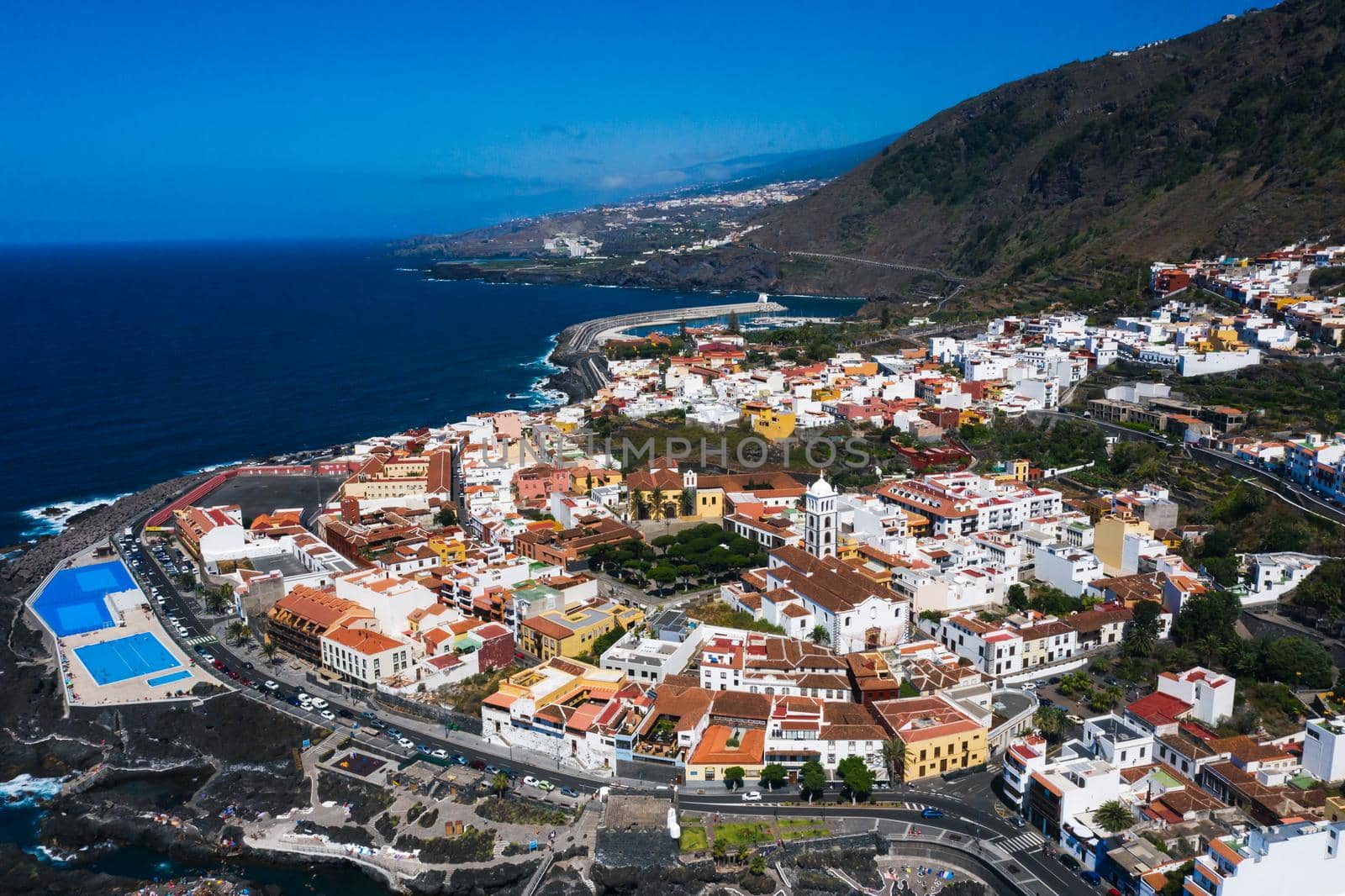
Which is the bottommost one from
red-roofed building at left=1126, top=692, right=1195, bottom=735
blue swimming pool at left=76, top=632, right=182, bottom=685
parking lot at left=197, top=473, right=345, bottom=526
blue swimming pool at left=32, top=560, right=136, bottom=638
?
blue swimming pool at left=76, top=632, right=182, bottom=685

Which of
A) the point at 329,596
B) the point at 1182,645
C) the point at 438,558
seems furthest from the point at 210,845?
the point at 1182,645

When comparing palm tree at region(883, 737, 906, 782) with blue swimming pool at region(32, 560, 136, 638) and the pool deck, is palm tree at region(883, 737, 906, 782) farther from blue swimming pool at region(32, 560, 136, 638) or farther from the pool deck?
blue swimming pool at region(32, 560, 136, 638)

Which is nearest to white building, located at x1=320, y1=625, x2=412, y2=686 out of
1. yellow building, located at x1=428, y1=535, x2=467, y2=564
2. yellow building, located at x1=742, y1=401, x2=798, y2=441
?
yellow building, located at x1=428, y1=535, x2=467, y2=564

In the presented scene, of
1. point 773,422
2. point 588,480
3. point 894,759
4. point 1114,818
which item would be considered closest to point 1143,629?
point 1114,818

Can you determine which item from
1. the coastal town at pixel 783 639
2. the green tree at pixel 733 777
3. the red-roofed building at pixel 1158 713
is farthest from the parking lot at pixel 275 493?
the red-roofed building at pixel 1158 713

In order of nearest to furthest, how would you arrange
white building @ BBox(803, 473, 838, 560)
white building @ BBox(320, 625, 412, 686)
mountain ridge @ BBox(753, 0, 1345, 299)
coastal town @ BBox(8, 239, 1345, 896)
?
1. coastal town @ BBox(8, 239, 1345, 896)
2. white building @ BBox(320, 625, 412, 686)
3. white building @ BBox(803, 473, 838, 560)
4. mountain ridge @ BBox(753, 0, 1345, 299)

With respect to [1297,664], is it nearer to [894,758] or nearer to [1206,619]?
[1206,619]
